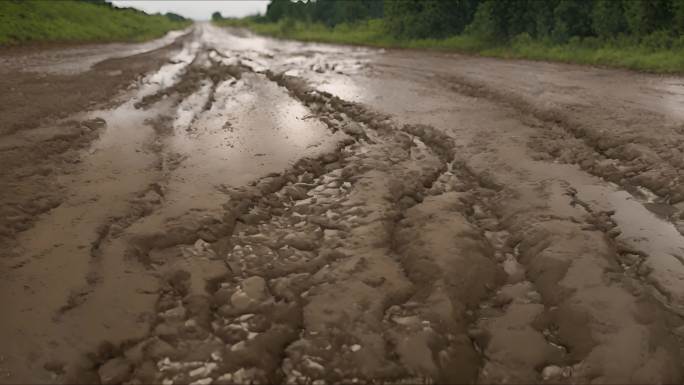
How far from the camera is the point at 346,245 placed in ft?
11.2

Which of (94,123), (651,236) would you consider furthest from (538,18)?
(651,236)

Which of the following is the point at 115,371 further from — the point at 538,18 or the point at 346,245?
the point at 538,18

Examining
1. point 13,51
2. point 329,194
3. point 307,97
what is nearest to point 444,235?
point 329,194

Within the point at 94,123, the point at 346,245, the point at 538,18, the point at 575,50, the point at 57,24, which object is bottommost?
the point at 346,245

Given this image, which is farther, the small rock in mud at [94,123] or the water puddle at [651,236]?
the small rock in mud at [94,123]

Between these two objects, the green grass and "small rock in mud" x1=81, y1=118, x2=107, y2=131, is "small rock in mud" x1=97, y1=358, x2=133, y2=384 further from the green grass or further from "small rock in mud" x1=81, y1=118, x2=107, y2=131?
the green grass

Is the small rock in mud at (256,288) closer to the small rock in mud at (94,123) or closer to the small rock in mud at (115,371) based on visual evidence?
Answer: the small rock in mud at (115,371)

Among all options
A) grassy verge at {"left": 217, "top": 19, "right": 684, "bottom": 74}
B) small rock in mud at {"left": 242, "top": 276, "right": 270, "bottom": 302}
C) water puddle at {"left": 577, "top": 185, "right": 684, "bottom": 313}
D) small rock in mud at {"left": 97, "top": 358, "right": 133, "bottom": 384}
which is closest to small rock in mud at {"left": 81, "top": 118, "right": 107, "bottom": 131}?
small rock in mud at {"left": 242, "top": 276, "right": 270, "bottom": 302}

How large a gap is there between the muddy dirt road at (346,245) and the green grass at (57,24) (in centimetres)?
1242

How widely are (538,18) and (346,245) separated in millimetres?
14400

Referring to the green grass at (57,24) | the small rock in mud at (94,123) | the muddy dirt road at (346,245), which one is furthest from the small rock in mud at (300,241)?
the green grass at (57,24)

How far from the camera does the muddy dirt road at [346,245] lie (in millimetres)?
2406

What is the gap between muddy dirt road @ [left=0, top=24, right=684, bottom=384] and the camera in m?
2.41

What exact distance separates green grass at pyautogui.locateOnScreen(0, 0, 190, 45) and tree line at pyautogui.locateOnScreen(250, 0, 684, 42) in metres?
12.8
